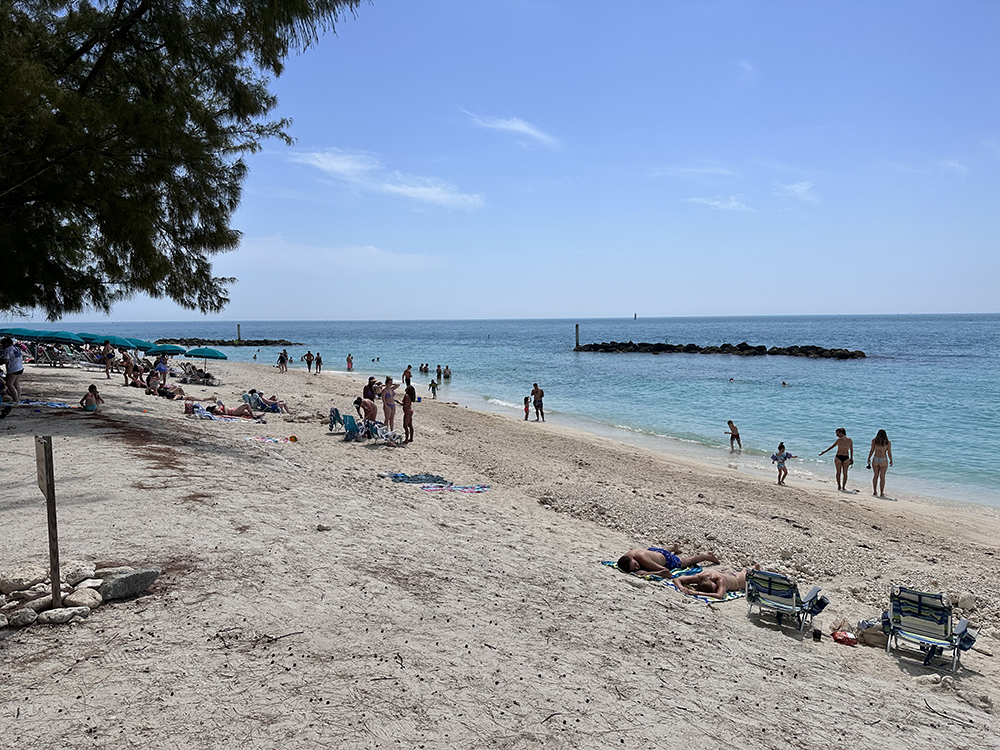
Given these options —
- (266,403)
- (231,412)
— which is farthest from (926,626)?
(266,403)

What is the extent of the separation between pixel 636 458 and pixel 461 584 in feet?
36.9

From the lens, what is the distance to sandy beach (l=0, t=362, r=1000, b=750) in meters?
3.83

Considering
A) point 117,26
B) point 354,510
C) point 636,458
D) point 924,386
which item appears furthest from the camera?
point 924,386

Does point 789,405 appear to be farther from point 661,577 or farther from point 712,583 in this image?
point 661,577

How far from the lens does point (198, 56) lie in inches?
498

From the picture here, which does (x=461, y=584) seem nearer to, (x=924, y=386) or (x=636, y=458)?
(x=636, y=458)

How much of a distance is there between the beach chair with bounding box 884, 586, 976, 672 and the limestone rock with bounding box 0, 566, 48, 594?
7.28m

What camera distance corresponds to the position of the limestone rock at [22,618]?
4391 mm

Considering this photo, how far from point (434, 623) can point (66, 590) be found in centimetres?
277

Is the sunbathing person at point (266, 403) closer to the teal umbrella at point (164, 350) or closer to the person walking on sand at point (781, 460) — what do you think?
the teal umbrella at point (164, 350)

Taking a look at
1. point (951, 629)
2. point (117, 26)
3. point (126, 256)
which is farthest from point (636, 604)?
point (117, 26)

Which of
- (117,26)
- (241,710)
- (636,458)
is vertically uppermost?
(117,26)

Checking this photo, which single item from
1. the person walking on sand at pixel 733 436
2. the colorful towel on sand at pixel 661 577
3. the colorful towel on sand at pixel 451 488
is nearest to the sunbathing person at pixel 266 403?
the colorful towel on sand at pixel 451 488

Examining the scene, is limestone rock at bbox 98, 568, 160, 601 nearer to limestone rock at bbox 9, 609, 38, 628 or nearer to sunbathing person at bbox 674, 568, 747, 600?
limestone rock at bbox 9, 609, 38, 628
